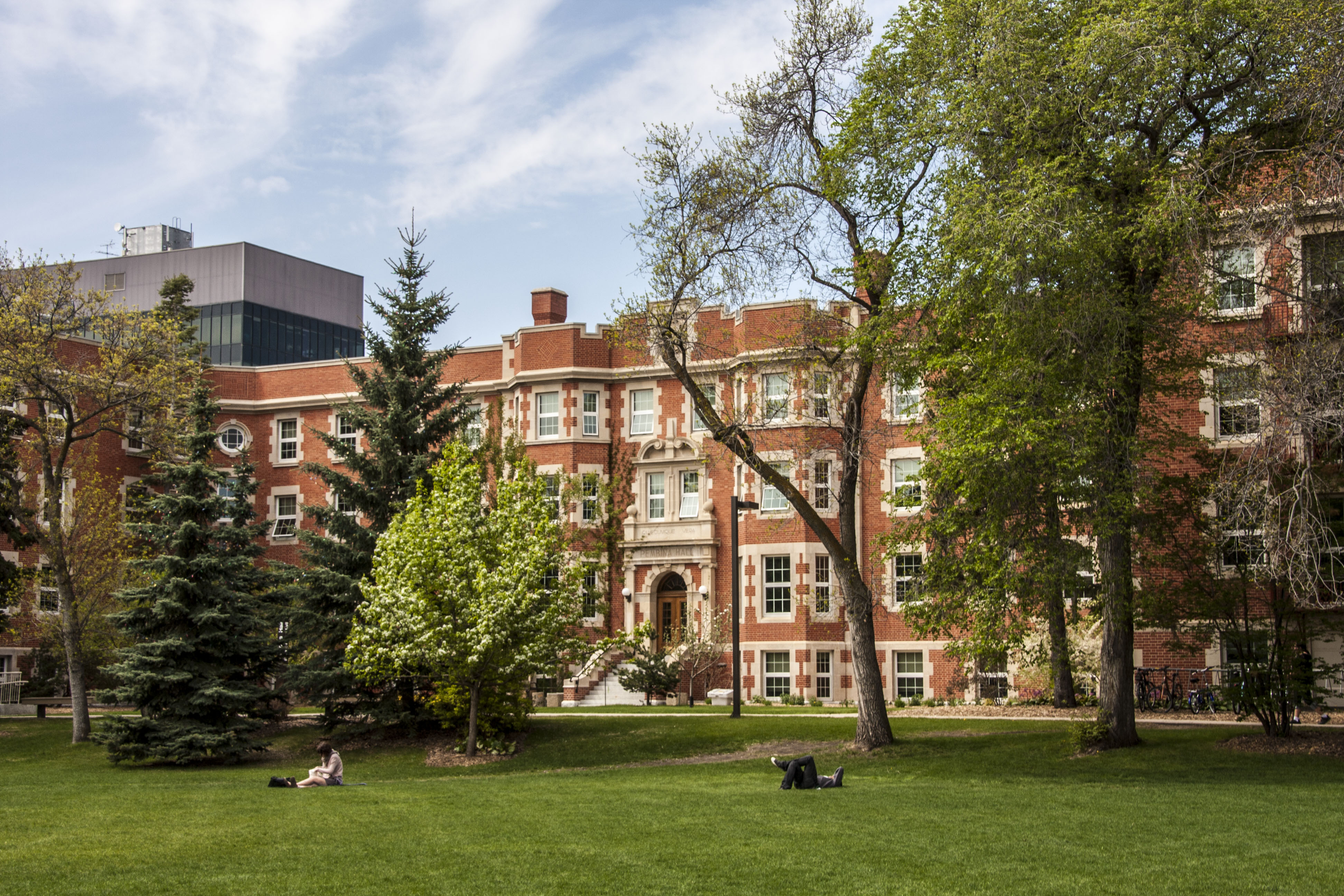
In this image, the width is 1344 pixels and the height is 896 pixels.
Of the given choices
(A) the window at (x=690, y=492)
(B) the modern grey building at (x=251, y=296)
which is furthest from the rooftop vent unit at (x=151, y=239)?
(A) the window at (x=690, y=492)

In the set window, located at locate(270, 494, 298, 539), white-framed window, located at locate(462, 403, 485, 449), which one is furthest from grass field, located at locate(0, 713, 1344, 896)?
window, located at locate(270, 494, 298, 539)

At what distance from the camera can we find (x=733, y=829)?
1282 centimetres

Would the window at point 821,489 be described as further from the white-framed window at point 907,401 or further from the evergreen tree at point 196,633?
the evergreen tree at point 196,633

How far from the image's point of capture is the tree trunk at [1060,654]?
742 inches

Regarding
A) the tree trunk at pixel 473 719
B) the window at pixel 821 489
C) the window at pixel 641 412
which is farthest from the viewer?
the window at pixel 641 412

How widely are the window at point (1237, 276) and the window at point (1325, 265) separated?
73 centimetres

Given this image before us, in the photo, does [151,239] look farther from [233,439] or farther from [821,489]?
[821,489]

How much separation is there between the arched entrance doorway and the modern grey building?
32289 millimetres

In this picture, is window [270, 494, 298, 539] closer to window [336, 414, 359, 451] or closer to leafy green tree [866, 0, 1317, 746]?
window [336, 414, 359, 451]

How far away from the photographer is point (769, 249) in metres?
22.0

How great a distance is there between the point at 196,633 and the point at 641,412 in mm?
16494

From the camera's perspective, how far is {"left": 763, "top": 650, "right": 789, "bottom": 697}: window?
35094mm

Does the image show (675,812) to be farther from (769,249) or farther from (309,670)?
(309,670)

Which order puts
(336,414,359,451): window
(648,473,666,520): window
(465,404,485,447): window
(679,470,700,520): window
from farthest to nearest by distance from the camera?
1. (336,414,359,451): window
2. (648,473,666,520): window
3. (679,470,700,520): window
4. (465,404,485,447): window
